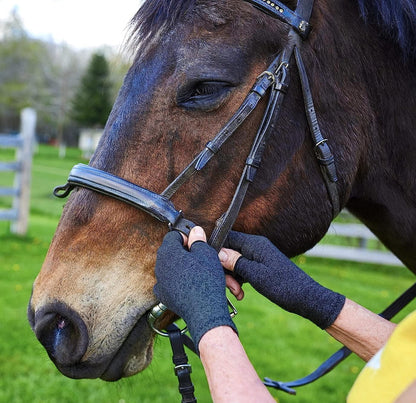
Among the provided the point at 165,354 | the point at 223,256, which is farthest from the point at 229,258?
the point at 165,354

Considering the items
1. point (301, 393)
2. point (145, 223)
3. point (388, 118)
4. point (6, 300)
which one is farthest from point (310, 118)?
point (6, 300)

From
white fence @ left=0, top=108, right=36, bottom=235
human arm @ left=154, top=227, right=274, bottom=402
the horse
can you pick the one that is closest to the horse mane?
the horse

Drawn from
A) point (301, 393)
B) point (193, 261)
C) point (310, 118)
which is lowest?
point (301, 393)

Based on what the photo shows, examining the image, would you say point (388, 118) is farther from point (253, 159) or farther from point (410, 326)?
point (410, 326)

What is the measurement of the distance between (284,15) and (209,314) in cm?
115

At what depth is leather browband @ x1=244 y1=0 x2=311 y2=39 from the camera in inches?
70.7

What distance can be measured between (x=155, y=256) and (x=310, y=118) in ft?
2.51

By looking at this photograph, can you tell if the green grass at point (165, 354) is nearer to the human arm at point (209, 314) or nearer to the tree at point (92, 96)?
the human arm at point (209, 314)

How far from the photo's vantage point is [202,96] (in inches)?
67.3

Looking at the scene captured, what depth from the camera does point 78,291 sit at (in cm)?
160

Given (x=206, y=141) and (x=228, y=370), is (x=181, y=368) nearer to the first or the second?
(x=228, y=370)

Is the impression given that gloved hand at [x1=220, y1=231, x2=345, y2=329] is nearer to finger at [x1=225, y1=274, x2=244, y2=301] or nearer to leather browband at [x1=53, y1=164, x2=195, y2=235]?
finger at [x1=225, y1=274, x2=244, y2=301]

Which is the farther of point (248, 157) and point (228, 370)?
point (248, 157)

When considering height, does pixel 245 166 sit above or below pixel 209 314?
above
